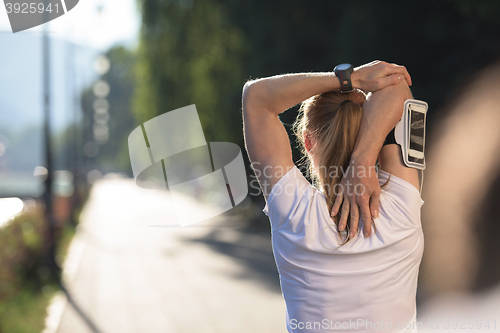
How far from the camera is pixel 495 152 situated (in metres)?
5.63

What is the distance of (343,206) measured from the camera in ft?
4.68

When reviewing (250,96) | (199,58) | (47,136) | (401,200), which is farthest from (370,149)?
(199,58)

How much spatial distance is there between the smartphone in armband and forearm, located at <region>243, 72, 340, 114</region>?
249mm

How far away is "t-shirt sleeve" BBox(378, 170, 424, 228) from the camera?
144 cm

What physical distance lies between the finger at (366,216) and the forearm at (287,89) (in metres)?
0.40

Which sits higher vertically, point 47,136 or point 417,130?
point 417,130

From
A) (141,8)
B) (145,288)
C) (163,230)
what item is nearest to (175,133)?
(141,8)

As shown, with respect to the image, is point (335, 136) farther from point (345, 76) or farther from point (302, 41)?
point (302, 41)

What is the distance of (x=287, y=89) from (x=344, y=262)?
59 centimetres

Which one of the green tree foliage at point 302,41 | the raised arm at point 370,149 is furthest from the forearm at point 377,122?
the green tree foliage at point 302,41

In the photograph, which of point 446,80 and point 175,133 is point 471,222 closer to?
point 446,80

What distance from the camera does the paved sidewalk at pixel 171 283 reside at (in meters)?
5.86

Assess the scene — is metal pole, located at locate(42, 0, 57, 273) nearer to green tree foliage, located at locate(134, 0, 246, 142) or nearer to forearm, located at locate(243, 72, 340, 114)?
green tree foliage, located at locate(134, 0, 246, 142)

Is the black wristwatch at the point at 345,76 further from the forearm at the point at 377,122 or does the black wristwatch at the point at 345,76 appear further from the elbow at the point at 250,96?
the elbow at the point at 250,96
